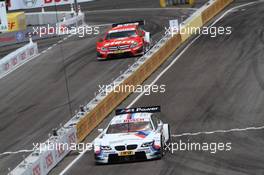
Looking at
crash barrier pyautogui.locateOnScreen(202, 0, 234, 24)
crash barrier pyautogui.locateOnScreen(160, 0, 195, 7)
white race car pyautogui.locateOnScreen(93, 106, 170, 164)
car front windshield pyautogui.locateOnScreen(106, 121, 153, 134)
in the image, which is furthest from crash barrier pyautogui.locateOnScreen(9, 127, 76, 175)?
crash barrier pyautogui.locateOnScreen(160, 0, 195, 7)

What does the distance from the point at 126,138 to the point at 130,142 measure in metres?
0.23

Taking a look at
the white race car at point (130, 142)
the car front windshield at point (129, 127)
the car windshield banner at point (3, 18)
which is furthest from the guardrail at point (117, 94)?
the car windshield banner at point (3, 18)

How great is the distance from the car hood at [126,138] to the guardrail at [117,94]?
1669 millimetres

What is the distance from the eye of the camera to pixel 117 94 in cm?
3028

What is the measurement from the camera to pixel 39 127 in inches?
1118

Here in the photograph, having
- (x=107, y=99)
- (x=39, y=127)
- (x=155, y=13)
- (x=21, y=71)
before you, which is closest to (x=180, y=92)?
(x=107, y=99)

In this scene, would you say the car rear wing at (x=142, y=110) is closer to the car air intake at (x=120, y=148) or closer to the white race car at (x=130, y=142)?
the white race car at (x=130, y=142)

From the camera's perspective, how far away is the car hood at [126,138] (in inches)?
860

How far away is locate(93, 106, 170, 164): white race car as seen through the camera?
21.8 meters

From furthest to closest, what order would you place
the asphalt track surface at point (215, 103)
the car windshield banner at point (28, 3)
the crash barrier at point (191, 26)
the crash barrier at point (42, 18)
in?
1. the car windshield banner at point (28, 3)
2. the crash barrier at point (42, 18)
3. the crash barrier at point (191, 26)
4. the asphalt track surface at point (215, 103)

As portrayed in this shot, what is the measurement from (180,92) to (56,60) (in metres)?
11.7

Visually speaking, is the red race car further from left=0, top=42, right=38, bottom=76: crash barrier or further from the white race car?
the white race car

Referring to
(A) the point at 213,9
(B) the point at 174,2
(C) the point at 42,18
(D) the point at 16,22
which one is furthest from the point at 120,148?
(B) the point at 174,2

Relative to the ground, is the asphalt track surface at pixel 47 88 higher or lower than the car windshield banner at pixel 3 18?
lower
